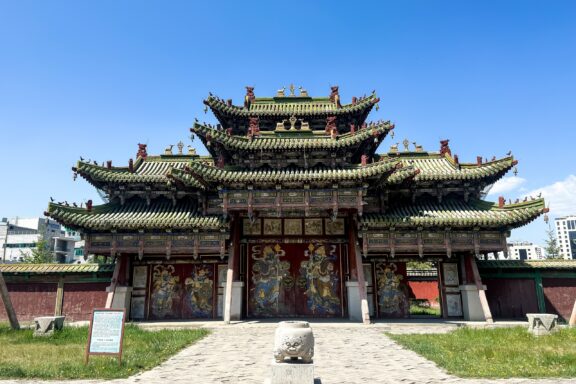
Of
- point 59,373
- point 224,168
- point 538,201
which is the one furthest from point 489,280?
point 59,373

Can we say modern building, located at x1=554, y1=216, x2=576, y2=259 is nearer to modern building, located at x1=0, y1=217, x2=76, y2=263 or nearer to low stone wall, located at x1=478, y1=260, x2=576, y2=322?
low stone wall, located at x1=478, y1=260, x2=576, y2=322

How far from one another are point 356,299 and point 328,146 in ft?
23.4

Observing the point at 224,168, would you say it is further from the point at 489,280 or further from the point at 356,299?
the point at 489,280

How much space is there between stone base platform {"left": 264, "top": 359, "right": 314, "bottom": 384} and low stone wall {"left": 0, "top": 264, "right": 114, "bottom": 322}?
14.6 m

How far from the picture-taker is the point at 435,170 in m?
19.6

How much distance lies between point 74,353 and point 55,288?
10287mm

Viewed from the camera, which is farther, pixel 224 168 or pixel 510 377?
pixel 224 168

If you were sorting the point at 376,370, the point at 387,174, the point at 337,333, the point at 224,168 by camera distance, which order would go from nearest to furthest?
the point at 376,370 < the point at 337,333 < the point at 387,174 < the point at 224,168

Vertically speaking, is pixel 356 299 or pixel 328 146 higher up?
pixel 328 146

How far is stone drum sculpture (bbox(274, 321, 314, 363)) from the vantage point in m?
7.30

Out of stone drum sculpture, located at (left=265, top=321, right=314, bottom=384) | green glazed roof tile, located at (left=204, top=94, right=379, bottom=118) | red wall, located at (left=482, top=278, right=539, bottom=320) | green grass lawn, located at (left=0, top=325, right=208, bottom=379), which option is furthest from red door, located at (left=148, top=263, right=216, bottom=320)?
red wall, located at (left=482, top=278, right=539, bottom=320)

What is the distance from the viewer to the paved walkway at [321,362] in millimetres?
7949

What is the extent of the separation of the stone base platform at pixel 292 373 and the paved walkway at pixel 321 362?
0.79 m

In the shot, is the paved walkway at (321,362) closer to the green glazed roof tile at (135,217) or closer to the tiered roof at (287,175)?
the green glazed roof tile at (135,217)
